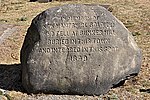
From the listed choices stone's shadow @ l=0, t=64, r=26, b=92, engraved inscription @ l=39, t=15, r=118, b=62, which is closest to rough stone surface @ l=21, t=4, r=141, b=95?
engraved inscription @ l=39, t=15, r=118, b=62

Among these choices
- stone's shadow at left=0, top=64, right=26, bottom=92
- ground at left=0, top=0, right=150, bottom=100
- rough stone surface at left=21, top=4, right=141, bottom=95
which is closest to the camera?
rough stone surface at left=21, top=4, right=141, bottom=95

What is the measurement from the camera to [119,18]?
13.6 meters

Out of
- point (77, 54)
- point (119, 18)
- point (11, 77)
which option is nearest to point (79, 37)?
point (77, 54)

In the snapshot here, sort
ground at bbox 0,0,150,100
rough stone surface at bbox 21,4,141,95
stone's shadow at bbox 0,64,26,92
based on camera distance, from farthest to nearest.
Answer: stone's shadow at bbox 0,64,26,92 < ground at bbox 0,0,150,100 < rough stone surface at bbox 21,4,141,95

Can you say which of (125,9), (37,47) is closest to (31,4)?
(125,9)

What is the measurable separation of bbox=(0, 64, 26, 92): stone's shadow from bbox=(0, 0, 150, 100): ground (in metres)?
0.11

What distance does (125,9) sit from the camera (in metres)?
15.3

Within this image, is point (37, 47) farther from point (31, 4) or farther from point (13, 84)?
point (31, 4)

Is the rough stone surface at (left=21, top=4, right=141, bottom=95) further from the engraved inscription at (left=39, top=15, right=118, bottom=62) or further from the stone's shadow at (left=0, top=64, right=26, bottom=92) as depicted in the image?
the stone's shadow at (left=0, top=64, right=26, bottom=92)

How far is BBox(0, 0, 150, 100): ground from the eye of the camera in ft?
22.7

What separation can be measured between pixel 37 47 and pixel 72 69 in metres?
0.68

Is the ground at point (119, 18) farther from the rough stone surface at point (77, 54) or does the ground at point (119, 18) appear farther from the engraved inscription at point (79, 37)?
the engraved inscription at point (79, 37)

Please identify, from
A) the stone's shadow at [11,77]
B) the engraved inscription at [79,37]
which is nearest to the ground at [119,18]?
the stone's shadow at [11,77]

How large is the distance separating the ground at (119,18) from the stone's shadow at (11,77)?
0.36 ft
